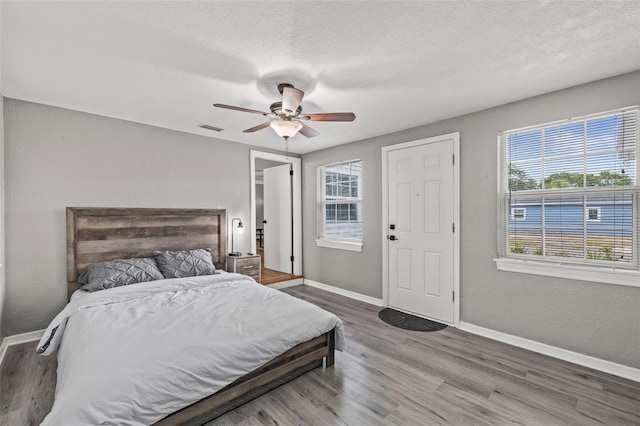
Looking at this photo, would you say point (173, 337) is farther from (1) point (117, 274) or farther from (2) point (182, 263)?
(2) point (182, 263)

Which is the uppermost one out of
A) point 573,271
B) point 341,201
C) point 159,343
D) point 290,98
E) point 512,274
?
point 290,98

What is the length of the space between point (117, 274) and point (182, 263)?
0.65m

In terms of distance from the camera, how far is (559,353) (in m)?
2.67

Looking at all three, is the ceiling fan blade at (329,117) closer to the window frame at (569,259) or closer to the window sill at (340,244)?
the window frame at (569,259)

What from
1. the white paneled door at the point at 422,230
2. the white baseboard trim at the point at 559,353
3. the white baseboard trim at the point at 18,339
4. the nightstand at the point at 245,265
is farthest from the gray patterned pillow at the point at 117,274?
the white baseboard trim at the point at 559,353

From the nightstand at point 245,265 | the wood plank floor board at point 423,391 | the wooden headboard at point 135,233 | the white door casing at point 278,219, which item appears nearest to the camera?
the wood plank floor board at point 423,391

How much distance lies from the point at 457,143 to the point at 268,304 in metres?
2.74

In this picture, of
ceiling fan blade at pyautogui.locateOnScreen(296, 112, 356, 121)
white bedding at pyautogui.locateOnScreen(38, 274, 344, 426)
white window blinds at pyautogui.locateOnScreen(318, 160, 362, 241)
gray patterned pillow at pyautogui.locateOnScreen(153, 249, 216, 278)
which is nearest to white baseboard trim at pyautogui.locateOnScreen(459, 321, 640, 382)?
white bedding at pyautogui.locateOnScreen(38, 274, 344, 426)

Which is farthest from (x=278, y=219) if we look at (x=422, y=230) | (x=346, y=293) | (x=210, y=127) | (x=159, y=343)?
(x=159, y=343)

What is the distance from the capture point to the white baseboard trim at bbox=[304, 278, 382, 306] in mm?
4277

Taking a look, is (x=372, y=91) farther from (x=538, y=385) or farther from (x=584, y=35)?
(x=538, y=385)

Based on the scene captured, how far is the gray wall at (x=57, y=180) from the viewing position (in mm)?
2945

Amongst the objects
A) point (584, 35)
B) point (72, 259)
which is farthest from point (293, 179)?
point (584, 35)

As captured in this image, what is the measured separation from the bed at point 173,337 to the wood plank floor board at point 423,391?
8.6 inches
